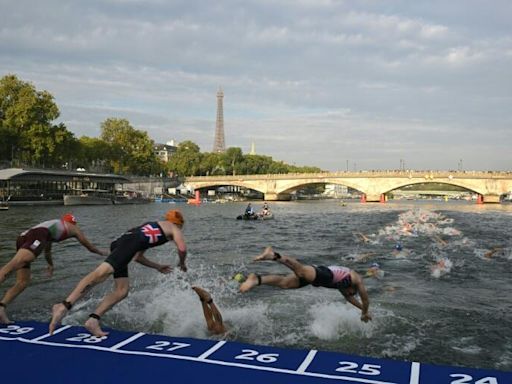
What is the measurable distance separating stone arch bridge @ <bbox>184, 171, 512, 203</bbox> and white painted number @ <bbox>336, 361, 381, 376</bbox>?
310 feet

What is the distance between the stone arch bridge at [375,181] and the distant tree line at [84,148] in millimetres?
17639

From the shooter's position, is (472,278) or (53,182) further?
(53,182)

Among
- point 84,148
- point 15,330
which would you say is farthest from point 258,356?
point 84,148

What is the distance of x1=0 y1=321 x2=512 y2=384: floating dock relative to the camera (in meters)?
5.84

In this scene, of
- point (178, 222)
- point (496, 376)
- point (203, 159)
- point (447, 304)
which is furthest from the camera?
point (203, 159)

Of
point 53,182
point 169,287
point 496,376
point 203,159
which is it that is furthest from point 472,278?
point 203,159

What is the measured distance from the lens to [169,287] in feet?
43.7

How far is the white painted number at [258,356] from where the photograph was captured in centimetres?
643

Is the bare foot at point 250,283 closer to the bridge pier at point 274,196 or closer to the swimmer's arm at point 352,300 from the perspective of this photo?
the swimmer's arm at point 352,300

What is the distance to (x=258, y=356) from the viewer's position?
6.57 metres

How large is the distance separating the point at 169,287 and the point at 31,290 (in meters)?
3.67

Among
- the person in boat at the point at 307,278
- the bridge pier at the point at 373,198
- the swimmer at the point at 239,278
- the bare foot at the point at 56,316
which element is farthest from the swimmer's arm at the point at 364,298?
the bridge pier at the point at 373,198

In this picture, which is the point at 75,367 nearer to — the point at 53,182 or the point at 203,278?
the point at 203,278

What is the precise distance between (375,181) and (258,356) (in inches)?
3922
